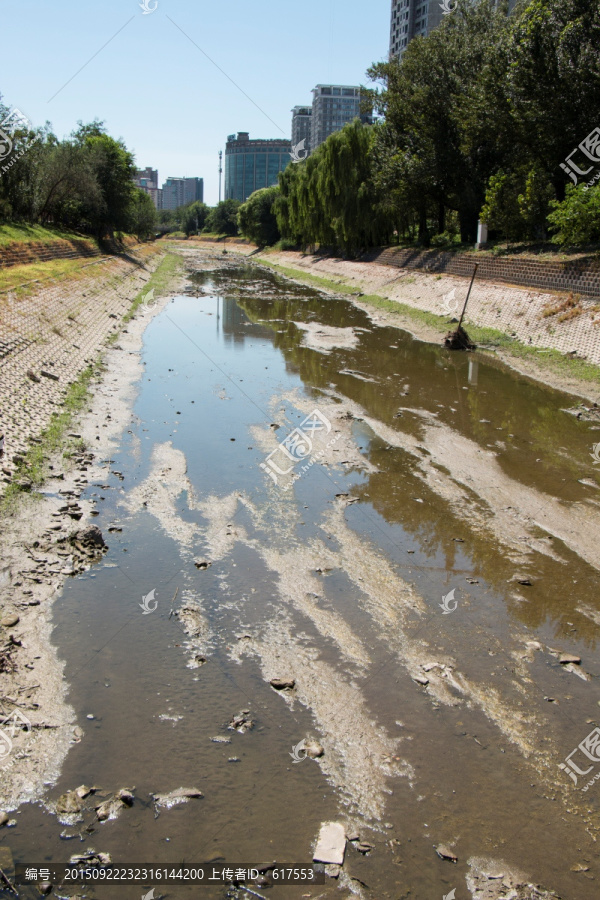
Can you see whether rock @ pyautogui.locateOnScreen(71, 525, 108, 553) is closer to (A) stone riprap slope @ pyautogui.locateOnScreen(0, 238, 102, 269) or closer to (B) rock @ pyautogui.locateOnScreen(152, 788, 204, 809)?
(B) rock @ pyautogui.locateOnScreen(152, 788, 204, 809)

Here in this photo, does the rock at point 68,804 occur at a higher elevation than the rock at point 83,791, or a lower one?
lower

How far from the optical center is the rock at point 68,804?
4520mm

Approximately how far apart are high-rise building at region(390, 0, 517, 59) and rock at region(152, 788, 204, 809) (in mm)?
106182

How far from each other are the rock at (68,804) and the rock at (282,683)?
183cm

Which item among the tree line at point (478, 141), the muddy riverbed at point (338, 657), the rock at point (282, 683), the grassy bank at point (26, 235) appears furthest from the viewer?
the grassy bank at point (26, 235)

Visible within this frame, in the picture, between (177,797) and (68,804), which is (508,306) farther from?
(68,804)

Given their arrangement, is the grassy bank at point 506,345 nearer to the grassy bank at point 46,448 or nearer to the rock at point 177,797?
the grassy bank at point 46,448

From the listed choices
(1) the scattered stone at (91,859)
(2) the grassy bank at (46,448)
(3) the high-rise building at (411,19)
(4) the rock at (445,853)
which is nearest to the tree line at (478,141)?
(2) the grassy bank at (46,448)

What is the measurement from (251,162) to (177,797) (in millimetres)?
154263

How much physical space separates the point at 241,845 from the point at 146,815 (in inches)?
27.0

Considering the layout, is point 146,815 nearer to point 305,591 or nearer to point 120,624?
point 120,624

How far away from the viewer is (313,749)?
5160mm

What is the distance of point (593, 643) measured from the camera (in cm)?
667

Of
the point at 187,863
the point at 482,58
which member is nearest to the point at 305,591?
the point at 187,863
